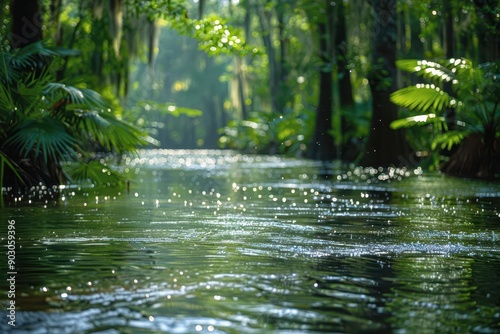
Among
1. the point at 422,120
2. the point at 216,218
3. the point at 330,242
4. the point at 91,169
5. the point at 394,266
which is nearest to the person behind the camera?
the point at 394,266

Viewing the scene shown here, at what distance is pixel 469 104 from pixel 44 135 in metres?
10.1

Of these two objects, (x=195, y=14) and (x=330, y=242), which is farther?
(x=195, y=14)

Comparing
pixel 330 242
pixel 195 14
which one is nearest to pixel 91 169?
pixel 330 242

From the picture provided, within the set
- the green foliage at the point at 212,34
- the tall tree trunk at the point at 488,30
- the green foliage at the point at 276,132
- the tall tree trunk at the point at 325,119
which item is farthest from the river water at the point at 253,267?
the green foliage at the point at 276,132

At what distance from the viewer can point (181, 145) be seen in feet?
316

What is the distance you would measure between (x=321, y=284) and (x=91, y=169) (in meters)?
9.05

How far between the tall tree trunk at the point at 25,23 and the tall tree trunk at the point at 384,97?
10.4m

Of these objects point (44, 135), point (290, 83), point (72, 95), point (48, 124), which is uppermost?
point (290, 83)

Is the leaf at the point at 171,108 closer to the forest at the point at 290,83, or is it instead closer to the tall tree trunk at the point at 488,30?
the forest at the point at 290,83

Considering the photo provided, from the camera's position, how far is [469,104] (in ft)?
68.7

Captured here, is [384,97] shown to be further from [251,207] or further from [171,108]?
[251,207]

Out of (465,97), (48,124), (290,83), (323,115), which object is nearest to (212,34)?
(48,124)

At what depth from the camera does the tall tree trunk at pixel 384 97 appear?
82.5ft

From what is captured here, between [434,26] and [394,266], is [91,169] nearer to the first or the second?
[394,266]
